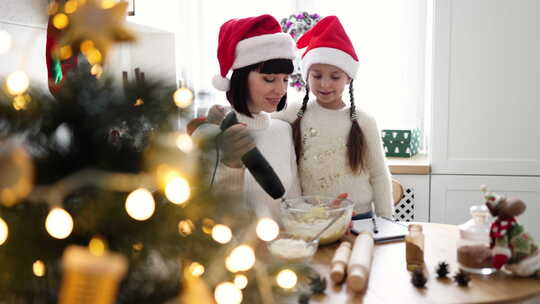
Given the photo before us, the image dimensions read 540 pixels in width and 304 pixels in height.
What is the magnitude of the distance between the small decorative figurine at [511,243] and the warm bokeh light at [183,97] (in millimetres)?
850

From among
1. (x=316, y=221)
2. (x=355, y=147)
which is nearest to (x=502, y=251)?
(x=316, y=221)

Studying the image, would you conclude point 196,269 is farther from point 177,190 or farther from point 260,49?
point 260,49

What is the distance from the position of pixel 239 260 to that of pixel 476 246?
755 millimetres

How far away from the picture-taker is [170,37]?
7.68 ft

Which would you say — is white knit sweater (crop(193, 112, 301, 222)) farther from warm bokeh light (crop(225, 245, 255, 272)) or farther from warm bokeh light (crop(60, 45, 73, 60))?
warm bokeh light (crop(60, 45, 73, 60))

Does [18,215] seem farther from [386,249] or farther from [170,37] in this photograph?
[170,37]

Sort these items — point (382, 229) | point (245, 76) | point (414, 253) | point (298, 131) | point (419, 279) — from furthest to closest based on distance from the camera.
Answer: point (298, 131) < point (245, 76) < point (382, 229) < point (414, 253) < point (419, 279)

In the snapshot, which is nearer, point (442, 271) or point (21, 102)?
point (21, 102)

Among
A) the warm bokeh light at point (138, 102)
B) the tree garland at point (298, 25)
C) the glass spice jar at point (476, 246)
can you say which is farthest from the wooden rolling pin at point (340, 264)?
the tree garland at point (298, 25)

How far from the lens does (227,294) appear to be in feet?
1.48

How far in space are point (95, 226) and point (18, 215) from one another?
2.5 inches

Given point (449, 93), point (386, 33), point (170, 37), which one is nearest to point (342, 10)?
point (386, 33)

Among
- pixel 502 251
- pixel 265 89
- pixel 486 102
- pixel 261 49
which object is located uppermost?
pixel 261 49

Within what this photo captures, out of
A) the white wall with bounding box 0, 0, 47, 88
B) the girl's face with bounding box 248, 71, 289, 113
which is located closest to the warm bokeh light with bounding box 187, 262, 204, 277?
the girl's face with bounding box 248, 71, 289, 113
